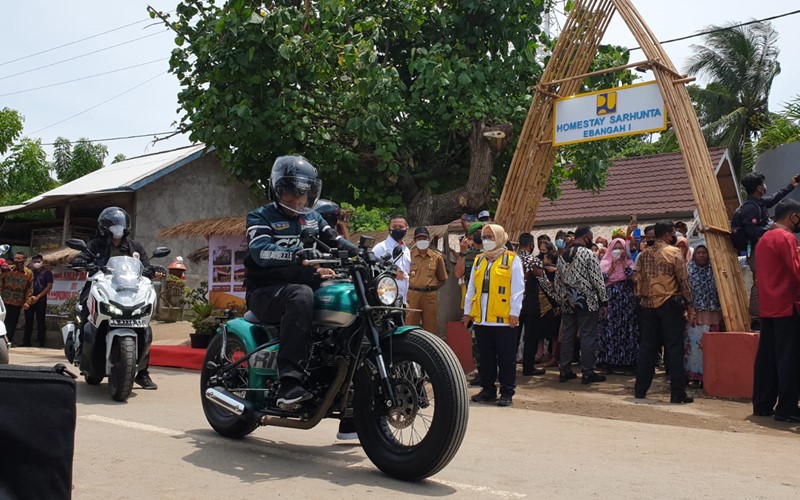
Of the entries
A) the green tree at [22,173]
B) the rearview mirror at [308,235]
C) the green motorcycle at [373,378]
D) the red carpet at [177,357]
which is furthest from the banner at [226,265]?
the green tree at [22,173]

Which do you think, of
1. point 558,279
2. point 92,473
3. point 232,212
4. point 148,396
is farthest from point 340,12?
point 232,212

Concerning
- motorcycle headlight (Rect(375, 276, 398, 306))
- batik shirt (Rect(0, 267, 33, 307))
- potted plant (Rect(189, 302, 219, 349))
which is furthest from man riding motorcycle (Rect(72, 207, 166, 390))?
batik shirt (Rect(0, 267, 33, 307))

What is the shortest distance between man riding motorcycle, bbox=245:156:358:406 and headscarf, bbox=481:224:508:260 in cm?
315

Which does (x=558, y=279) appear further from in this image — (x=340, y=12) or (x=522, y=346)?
(x=340, y=12)

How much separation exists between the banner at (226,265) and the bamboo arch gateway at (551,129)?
6934mm

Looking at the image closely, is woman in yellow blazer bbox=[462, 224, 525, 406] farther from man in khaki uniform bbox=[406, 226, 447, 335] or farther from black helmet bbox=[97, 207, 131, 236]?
black helmet bbox=[97, 207, 131, 236]

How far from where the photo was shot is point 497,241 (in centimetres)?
872

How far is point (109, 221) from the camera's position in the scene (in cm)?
888

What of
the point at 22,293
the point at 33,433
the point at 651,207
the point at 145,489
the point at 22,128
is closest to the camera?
the point at 33,433

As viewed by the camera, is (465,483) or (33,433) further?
(465,483)

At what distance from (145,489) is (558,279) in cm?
693

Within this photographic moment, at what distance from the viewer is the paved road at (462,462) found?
4.65 m

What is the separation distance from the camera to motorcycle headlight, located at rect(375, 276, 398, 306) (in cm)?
499

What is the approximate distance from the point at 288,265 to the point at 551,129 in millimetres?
7031
